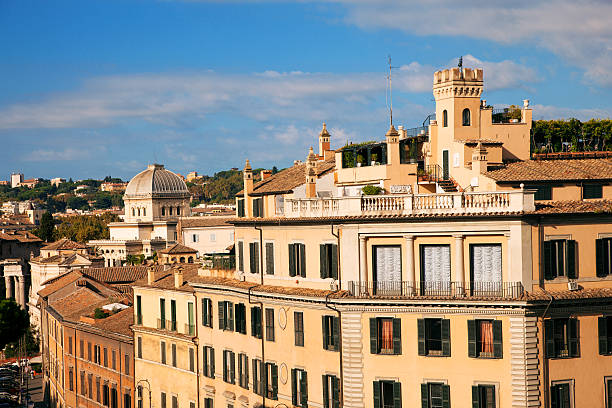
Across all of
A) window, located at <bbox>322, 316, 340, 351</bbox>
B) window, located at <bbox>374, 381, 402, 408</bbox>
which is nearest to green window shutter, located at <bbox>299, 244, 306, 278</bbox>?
window, located at <bbox>322, 316, 340, 351</bbox>

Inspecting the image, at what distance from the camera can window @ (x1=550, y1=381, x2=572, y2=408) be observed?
149ft

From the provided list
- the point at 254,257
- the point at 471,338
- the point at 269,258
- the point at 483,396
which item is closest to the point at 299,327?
the point at 269,258

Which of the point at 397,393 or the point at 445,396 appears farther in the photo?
the point at 397,393

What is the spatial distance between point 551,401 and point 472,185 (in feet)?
38.2

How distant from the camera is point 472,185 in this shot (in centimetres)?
5203

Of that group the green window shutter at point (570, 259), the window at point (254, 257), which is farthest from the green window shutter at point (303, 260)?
the green window shutter at point (570, 259)

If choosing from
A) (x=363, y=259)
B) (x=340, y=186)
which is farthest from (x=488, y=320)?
(x=340, y=186)

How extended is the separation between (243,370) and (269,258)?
6.97m

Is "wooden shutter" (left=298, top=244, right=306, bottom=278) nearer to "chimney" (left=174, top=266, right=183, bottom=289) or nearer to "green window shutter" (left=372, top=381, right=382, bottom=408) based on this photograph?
"green window shutter" (left=372, top=381, right=382, bottom=408)

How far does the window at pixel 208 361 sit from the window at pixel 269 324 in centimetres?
847

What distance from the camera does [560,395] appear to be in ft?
149

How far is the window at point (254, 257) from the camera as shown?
57.8 metres

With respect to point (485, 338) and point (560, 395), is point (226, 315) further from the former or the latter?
point (560, 395)

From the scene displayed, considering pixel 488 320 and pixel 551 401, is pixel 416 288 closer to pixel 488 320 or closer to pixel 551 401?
pixel 488 320
